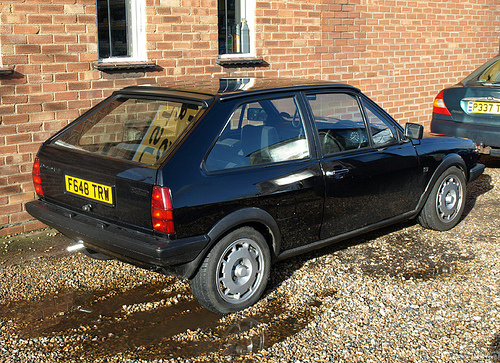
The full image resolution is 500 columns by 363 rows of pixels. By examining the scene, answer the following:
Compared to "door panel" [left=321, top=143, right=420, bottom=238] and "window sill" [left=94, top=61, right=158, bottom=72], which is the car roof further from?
"window sill" [left=94, top=61, right=158, bottom=72]

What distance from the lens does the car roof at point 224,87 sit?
4.45 meters

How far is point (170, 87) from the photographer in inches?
187

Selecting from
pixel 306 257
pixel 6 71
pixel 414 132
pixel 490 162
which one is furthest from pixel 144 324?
pixel 490 162

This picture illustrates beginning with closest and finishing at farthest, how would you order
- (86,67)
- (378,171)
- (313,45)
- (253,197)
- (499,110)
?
(253,197)
(378,171)
(86,67)
(499,110)
(313,45)

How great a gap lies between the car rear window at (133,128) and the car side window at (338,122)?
110 centimetres

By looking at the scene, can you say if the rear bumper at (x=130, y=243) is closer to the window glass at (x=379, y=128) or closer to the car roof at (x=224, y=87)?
the car roof at (x=224, y=87)

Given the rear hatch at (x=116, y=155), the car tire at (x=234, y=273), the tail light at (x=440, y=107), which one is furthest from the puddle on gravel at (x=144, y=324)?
the tail light at (x=440, y=107)

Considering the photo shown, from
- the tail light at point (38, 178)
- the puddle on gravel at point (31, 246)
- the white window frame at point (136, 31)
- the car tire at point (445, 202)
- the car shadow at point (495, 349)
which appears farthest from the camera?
the white window frame at point (136, 31)

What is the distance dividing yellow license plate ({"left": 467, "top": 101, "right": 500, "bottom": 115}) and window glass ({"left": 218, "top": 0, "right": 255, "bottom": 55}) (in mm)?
3149

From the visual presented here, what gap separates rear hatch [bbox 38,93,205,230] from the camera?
404cm

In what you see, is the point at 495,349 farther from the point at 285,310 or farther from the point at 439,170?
the point at 439,170

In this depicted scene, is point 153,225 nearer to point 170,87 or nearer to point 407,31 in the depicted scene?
point 170,87

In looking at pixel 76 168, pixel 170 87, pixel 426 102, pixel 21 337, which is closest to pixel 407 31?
pixel 426 102

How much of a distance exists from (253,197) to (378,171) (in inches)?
56.1
